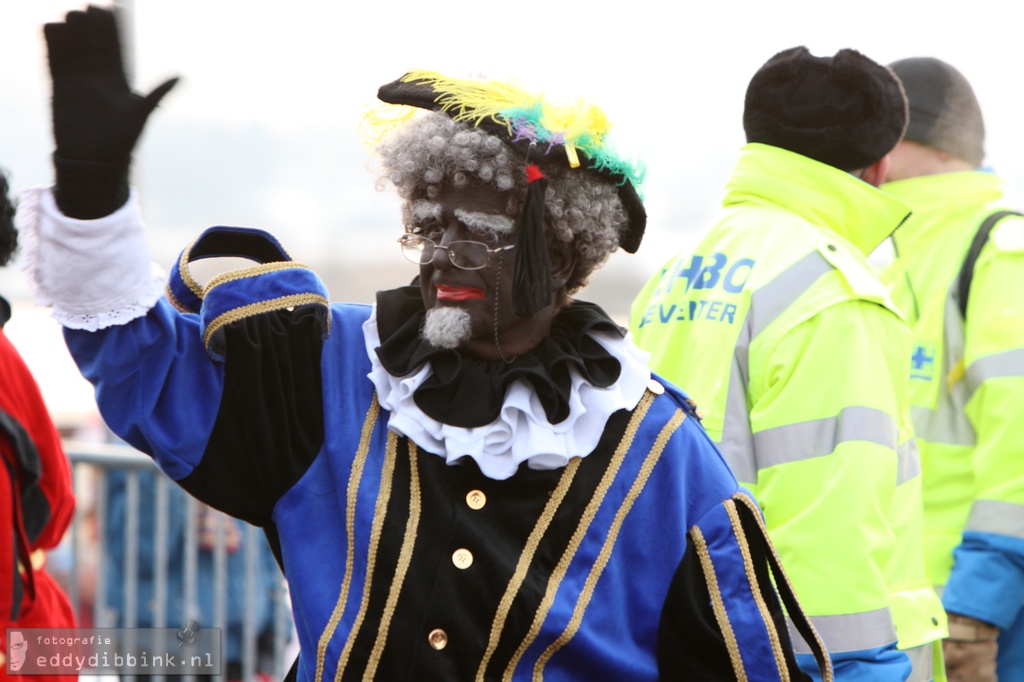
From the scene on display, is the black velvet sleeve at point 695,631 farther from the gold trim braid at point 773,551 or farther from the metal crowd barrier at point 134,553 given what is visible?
the metal crowd barrier at point 134,553

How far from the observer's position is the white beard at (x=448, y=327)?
94.6 inches

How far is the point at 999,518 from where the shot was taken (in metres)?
3.42

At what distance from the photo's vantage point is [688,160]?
8.94m


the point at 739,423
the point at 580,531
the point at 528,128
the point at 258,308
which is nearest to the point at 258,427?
the point at 258,308

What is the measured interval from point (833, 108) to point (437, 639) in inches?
66.6

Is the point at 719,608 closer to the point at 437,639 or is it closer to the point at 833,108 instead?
the point at 437,639

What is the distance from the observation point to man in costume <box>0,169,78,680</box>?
8.34 ft

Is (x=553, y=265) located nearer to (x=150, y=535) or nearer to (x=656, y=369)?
(x=656, y=369)

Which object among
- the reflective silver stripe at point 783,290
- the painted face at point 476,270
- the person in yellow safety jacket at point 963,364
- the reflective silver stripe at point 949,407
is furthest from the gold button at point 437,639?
the reflective silver stripe at point 949,407

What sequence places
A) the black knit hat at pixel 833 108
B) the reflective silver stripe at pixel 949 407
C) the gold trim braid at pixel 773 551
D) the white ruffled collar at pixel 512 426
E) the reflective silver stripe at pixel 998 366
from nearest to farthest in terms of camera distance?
1. the white ruffled collar at pixel 512 426
2. the gold trim braid at pixel 773 551
3. the black knit hat at pixel 833 108
4. the reflective silver stripe at pixel 998 366
5. the reflective silver stripe at pixel 949 407

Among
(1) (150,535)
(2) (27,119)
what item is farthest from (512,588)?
(2) (27,119)

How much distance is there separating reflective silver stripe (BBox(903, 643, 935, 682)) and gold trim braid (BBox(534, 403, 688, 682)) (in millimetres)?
969

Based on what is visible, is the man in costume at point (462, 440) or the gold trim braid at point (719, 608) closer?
the man in costume at point (462, 440)

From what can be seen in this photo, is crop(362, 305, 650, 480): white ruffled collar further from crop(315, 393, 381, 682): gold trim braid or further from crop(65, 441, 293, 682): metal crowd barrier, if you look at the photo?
crop(65, 441, 293, 682): metal crowd barrier
